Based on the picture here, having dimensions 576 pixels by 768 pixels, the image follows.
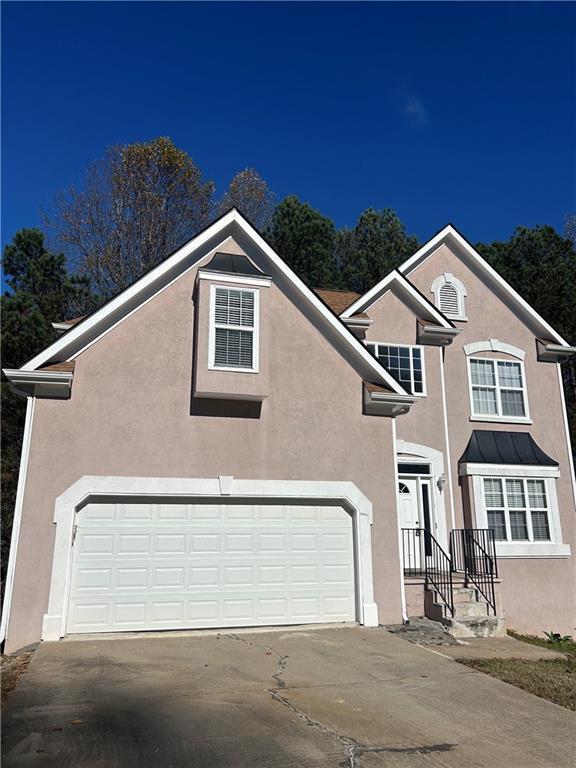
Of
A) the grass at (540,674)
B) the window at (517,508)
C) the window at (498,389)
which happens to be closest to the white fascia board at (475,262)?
the window at (498,389)

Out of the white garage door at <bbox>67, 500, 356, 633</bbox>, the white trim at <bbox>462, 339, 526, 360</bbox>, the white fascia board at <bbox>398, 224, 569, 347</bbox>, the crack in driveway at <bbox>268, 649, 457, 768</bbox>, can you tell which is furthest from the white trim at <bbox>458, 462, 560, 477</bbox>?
the crack in driveway at <bbox>268, 649, 457, 768</bbox>

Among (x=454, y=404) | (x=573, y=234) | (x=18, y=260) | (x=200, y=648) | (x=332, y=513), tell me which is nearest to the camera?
(x=200, y=648)

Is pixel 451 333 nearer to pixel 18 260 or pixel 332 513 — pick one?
pixel 332 513

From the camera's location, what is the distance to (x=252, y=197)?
27.5 metres

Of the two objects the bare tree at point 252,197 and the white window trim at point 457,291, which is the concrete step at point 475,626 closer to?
the white window trim at point 457,291

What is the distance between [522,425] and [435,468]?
3.31m

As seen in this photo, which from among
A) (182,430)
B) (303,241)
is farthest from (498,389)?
(303,241)

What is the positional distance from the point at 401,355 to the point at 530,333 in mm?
4605

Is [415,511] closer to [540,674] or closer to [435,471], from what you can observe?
[435,471]

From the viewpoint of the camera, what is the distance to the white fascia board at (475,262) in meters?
17.3

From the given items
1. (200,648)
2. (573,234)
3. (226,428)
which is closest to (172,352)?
(226,428)

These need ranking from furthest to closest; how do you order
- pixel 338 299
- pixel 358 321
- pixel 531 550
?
pixel 338 299, pixel 358 321, pixel 531 550

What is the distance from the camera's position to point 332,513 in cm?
A: 1130

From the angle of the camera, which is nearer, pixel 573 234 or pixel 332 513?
pixel 332 513
